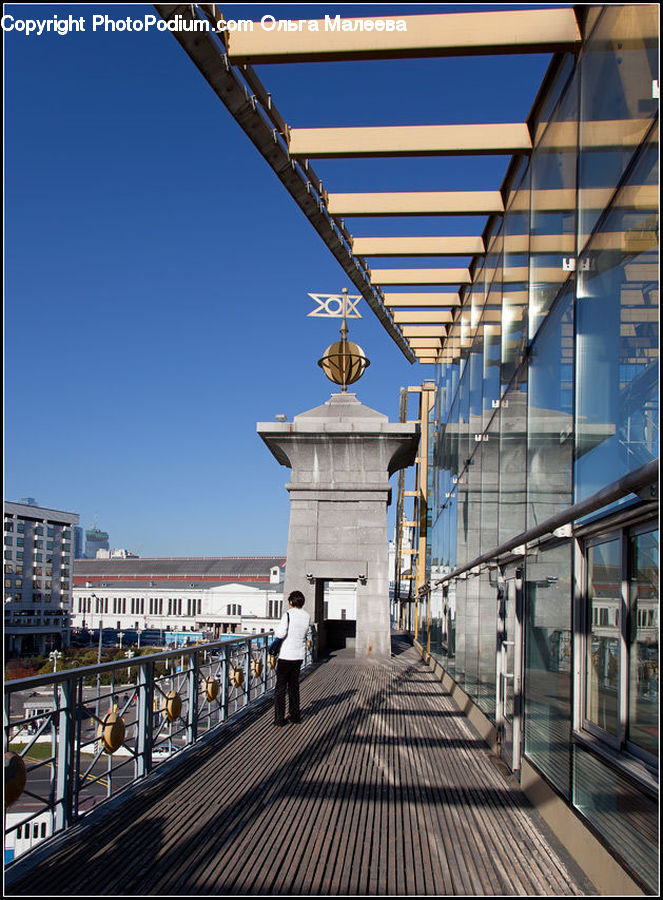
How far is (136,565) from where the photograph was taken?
130500mm

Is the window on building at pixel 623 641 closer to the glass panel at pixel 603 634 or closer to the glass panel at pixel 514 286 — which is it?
the glass panel at pixel 603 634

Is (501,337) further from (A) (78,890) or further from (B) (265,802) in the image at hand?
(A) (78,890)

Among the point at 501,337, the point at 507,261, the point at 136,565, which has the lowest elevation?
the point at 136,565

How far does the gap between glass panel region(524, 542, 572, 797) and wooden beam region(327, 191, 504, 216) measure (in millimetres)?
5372

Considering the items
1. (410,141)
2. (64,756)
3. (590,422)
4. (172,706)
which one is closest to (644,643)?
(590,422)

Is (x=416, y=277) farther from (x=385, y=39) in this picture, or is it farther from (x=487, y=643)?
(x=487, y=643)

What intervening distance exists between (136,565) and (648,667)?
435ft

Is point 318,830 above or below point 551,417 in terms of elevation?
below

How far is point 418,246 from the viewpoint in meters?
11.8

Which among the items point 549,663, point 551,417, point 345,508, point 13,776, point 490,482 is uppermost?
point 551,417

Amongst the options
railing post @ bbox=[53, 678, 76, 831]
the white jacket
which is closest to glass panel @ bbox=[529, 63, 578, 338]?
the white jacket

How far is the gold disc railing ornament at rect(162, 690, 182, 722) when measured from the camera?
23.2 feet

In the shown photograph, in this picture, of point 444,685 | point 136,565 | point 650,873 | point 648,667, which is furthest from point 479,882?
point 136,565

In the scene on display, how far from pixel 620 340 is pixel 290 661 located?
19.6ft
